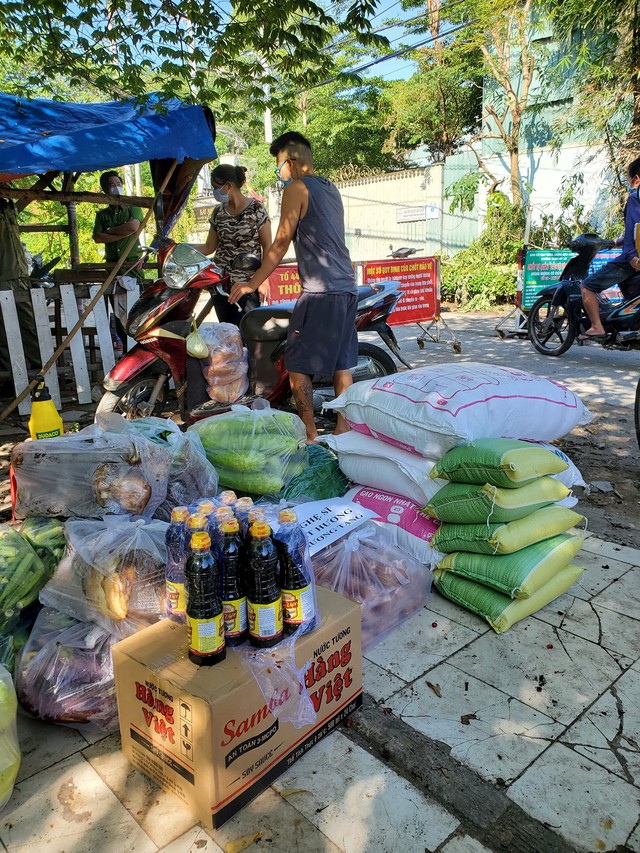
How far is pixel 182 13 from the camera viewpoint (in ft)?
18.6

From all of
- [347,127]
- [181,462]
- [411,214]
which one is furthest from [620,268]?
[347,127]

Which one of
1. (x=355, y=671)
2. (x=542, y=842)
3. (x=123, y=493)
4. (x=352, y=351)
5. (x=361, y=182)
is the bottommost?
(x=542, y=842)

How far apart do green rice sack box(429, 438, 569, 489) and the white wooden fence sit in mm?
4195

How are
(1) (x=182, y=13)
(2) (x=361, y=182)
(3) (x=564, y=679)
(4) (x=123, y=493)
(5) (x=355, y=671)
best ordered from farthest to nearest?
(2) (x=361, y=182) < (1) (x=182, y=13) < (4) (x=123, y=493) < (3) (x=564, y=679) < (5) (x=355, y=671)

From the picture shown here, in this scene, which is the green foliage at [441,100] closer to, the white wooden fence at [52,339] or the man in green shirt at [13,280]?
the man in green shirt at [13,280]

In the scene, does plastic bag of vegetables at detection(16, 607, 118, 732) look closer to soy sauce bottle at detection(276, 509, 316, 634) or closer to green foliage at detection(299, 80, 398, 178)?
soy sauce bottle at detection(276, 509, 316, 634)

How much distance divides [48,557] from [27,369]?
162 inches

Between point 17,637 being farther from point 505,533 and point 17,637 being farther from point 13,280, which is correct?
point 13,280

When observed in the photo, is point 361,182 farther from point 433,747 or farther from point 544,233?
point 433,747

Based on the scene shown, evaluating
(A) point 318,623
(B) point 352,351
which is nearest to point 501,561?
(A) point 318,623

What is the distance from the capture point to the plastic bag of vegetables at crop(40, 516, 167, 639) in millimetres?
2012

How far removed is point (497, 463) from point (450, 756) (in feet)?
3.52

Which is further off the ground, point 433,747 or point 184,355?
point 184,355

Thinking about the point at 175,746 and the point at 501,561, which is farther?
the point at 501,561
